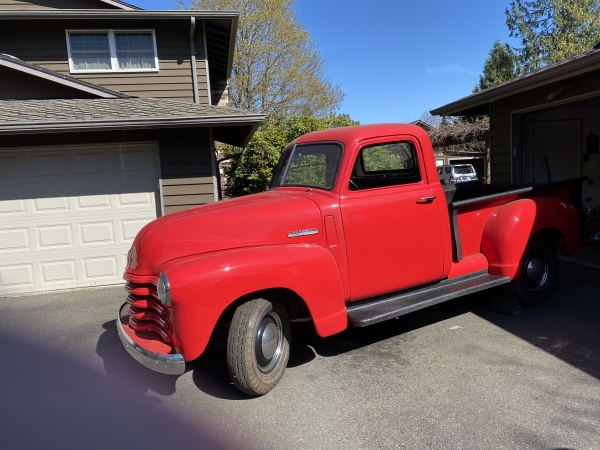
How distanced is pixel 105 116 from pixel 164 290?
4.69 metres

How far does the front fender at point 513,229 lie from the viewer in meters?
4.58

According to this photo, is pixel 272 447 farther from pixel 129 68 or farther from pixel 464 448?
pixel 129 68

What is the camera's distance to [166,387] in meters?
3.65

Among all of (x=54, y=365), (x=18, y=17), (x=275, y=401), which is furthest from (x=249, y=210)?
(x=18, y=17)

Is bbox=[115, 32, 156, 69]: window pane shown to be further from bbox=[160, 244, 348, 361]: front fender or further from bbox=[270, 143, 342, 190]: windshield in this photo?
bbox=[160, 244, 348, 361]: front fender

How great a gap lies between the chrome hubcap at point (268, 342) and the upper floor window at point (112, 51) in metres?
7.67

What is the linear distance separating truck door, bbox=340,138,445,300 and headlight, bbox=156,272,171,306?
1.56 m

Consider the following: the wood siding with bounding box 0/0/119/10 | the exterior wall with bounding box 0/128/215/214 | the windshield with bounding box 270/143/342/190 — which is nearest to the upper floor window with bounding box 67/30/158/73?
the wood siding with bounding box 0/0/119/10

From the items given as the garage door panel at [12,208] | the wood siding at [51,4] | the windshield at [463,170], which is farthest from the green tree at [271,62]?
the garage door panel at [12,208]

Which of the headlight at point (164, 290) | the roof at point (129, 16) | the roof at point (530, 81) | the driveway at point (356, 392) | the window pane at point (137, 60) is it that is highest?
the roof at point (129, 16)

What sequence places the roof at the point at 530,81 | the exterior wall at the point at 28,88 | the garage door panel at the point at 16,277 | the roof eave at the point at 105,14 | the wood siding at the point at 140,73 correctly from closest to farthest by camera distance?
the roof at the point at 530,81
the garage door panel at the point at 16,277
the exterior wall at the point at 28,88
the roof eave at the point at 105,14
the wood siding at the point at 140,73

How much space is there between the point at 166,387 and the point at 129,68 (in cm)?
782

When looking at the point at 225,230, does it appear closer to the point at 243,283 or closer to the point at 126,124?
the point at 243,283

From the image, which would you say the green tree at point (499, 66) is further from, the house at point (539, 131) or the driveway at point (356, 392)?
the driveway at point (356, 392)
